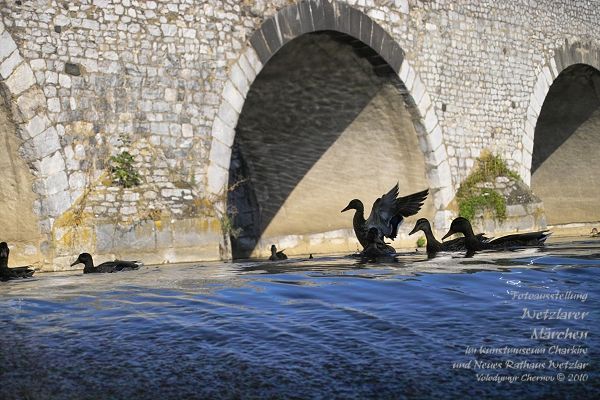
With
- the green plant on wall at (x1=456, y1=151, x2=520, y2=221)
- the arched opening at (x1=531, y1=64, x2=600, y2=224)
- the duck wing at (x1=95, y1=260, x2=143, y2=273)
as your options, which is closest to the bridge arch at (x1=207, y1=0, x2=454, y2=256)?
the green plant on wall at (x1=456, y1=151, x2=520, y2=221)

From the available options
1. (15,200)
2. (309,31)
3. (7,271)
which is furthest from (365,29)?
(7,271)

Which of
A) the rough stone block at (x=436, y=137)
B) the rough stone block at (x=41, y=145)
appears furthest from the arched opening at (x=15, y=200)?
the rough stone block at (x=436, y=137)

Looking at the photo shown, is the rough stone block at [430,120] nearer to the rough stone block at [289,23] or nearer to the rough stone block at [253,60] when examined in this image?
the rough stone block at [289,23]

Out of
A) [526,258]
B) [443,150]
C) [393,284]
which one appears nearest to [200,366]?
[393,284]

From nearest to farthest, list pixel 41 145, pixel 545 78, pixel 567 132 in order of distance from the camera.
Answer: pixel 41 145
pixel 545 78
pixel 567 132

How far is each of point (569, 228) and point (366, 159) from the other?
25.8 feet

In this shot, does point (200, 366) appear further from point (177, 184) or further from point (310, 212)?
point (310, 212)

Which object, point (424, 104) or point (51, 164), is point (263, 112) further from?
point (51, 164)

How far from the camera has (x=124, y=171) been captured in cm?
930

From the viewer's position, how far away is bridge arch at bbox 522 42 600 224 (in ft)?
53.4

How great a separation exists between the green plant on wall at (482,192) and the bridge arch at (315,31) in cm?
29

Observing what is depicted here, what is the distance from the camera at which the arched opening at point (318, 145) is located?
42.3 ft

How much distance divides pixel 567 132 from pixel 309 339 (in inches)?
658

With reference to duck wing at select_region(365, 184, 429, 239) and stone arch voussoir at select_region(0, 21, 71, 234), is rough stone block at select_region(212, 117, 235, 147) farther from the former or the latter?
duck wing at select_region(365, 184, 429, 239)
